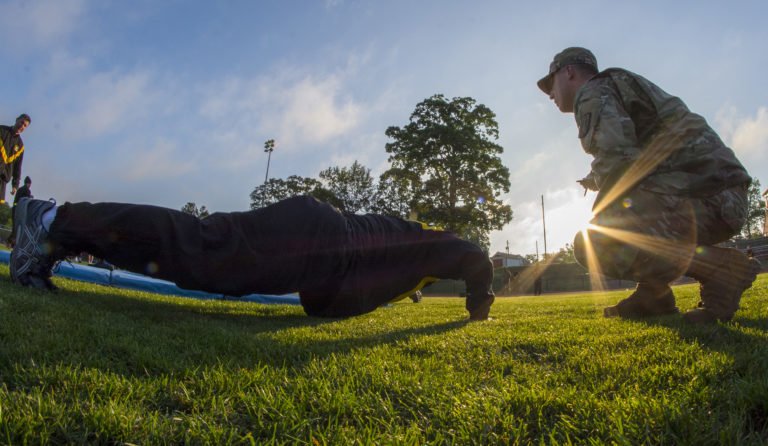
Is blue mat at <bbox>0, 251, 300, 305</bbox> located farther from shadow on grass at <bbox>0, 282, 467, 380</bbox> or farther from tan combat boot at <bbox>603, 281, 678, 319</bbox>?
tan combat boot at <bbox>603, 281, 678, 319</bbox>

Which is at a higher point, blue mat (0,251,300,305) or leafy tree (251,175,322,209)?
leafy tree (251,175,322,209)

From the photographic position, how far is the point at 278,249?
2.89 metres

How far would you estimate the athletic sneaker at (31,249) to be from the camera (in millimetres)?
2883

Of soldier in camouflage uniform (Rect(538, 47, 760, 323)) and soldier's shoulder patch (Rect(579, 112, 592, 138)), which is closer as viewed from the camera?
soldier in camouflage uniform (Rect(538, 47, 760, 323))

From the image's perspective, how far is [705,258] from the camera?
8.80 feet

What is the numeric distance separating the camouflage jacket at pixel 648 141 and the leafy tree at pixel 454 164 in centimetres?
2784

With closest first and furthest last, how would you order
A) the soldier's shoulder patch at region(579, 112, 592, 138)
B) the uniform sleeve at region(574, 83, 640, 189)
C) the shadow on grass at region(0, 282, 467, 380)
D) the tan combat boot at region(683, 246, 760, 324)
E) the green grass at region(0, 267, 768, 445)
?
the green grass at region(0, 267, 768, 445), the shadow on grass at region(0, 282, 467, 380), the tan combat boot at region(683, 246, 760, 324), the uniform sleeve at region(574, 83, 640, 189), the soldier's shoulder patch at region(579, 112, 592, 138)

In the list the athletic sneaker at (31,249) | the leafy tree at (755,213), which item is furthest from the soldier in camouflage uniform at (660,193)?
the leafy tree at (755,213)

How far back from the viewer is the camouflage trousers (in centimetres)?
268

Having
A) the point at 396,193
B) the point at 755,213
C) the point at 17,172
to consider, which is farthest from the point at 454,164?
the point at 755,213

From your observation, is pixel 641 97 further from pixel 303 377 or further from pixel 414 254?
pixel 303 377

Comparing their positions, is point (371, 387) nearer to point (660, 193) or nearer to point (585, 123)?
point (660, 193)

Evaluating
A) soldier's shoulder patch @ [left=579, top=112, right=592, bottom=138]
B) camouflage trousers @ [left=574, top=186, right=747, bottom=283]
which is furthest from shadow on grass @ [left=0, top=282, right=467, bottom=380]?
soldier's shoulder patch @ [left=579, top=112, right=592, bottom=138]

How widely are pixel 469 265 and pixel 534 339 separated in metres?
1.55
